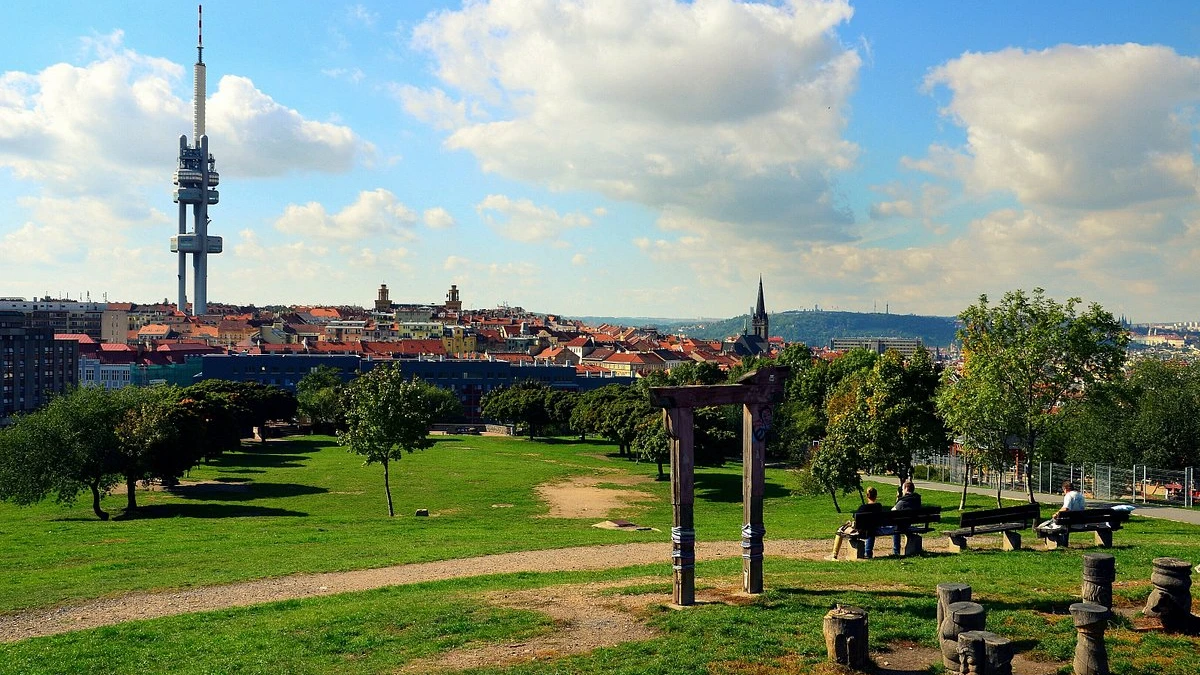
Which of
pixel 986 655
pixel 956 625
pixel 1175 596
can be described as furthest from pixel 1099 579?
pixel 986 655

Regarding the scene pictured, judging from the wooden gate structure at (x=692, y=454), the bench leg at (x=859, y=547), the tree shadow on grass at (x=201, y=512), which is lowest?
the tree shadow on grass at (x=201, y=512)

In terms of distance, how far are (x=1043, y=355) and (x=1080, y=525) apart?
1293 cm

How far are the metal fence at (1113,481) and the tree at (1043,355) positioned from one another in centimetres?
268

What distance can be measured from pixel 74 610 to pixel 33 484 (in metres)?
22.9

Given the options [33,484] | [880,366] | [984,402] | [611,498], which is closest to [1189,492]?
[984,402]

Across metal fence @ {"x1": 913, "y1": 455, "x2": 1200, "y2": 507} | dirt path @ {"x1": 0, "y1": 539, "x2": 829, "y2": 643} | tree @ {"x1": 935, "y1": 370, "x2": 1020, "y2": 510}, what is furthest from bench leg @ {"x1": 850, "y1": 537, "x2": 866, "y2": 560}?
metal fence @ {"x1": 913, "y1": 455, "x2": 1200, "y2": 507}

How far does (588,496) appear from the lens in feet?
151

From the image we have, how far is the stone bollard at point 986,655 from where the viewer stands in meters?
10.8

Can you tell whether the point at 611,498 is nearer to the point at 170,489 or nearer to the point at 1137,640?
the point at 170,489

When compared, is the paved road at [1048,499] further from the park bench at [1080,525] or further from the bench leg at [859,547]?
the bench leg at [859,547]

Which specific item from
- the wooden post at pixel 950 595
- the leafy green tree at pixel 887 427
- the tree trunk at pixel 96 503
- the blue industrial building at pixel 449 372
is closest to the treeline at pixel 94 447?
the tree trunk at pixel 96 503

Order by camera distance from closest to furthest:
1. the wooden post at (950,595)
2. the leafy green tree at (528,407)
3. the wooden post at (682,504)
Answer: the wooden post at (950,595)
the wooden post at (682,504)
the leafy green tree at (528,407)

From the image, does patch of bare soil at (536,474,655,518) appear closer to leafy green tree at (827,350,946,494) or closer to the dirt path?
leafy green tree at (827,350,946,494)

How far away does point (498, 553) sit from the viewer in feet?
79.6
